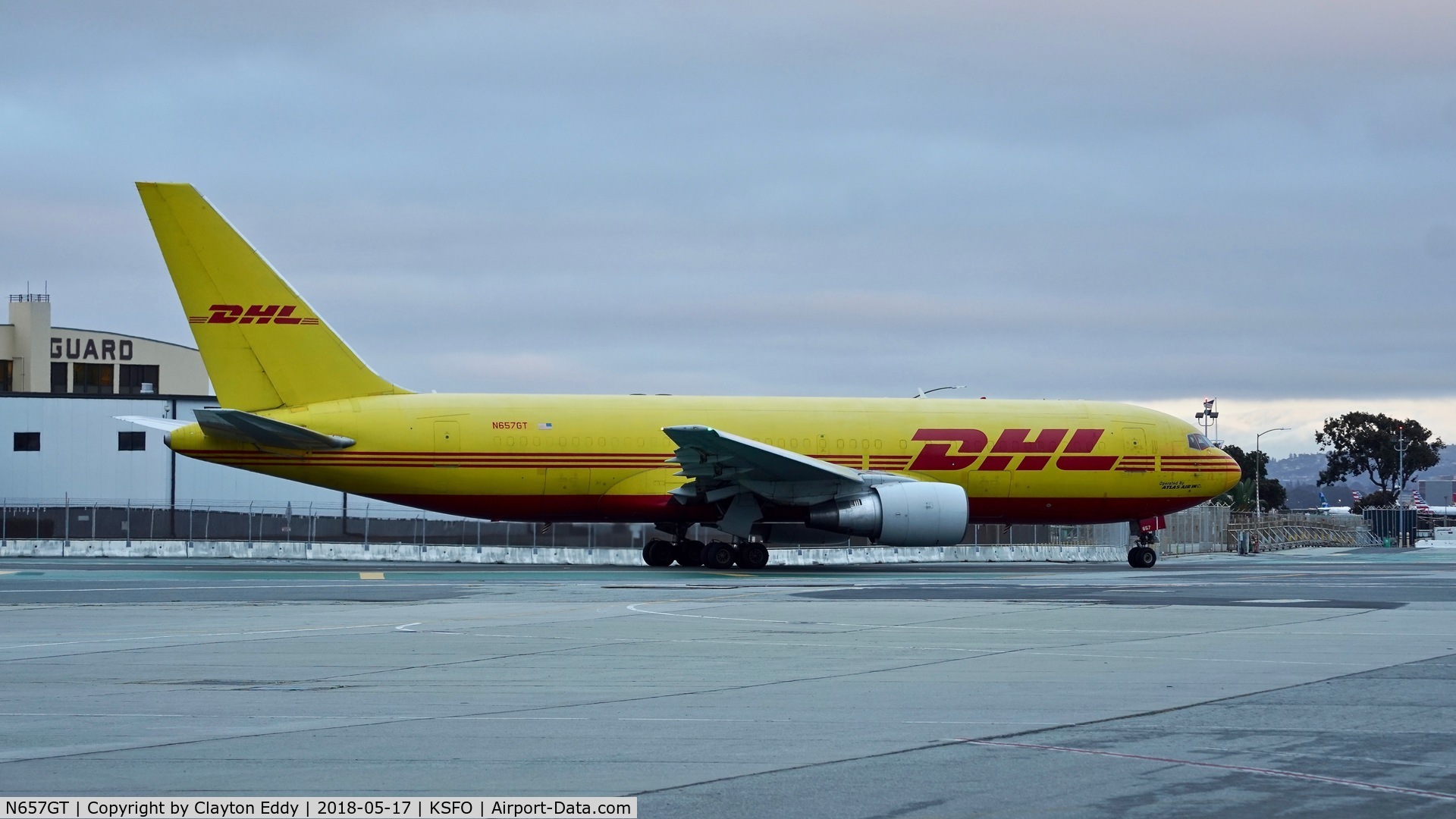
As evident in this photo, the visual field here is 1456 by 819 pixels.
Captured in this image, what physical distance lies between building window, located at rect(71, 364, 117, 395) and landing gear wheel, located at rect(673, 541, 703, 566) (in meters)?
62.5

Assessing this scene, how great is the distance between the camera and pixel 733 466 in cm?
2930

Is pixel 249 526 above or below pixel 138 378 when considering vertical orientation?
below

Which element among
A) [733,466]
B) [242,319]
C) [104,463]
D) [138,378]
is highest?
[138,378]

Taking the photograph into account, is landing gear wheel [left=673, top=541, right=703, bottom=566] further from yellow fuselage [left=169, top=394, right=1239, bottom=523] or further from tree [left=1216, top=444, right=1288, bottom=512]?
tree [left=1216, top=444, right=1288, bottom=512]

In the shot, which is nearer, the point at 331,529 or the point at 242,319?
the point at 242,319

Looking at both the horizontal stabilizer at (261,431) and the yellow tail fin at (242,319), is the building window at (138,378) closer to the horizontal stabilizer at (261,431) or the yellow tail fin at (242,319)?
the yellow tail fin at (242,319)

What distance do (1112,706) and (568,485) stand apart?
2222cm

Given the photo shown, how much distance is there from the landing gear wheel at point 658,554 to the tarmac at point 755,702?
12.7m

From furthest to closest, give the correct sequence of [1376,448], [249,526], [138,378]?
1. [1376,448]
2. [138,378]
3. [249,526]

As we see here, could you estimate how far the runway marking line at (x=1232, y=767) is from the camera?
6.53m

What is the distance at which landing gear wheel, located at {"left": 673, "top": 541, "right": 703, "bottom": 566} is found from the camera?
32.1 meters

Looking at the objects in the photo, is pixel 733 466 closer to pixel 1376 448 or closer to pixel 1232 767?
pixel 1232 767

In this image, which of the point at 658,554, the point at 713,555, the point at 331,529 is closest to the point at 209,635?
the point at 713,555

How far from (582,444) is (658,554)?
3595mm
